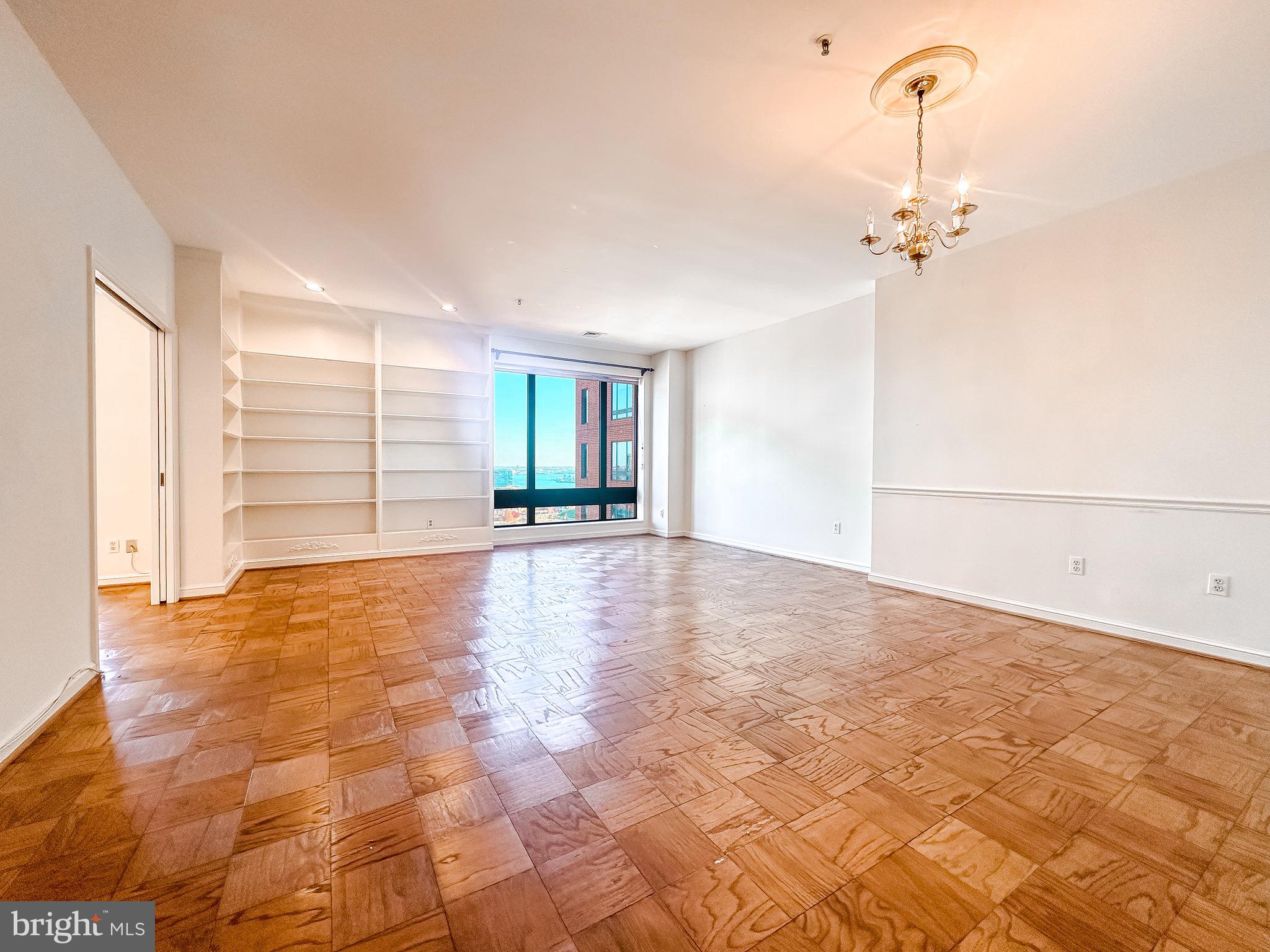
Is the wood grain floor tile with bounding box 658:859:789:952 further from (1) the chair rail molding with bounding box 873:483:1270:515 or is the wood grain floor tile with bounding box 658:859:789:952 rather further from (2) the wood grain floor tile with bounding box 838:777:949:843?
(1) the chair rail molding with bounding box 873:483:1270:515

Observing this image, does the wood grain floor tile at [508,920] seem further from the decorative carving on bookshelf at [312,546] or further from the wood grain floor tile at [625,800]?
the decorative carving on bookshelf at [312,546]

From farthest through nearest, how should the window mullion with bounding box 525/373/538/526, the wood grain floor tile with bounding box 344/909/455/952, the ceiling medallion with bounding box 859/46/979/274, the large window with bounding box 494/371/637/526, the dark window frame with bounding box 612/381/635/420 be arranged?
1. the dark window frame with bounding box 612/381/635/420
2. the window mullion with bounding box 525/373/538/526
3. the large window with bounding box 494/371/637/526
4. the ceiling medallion with bounding box 859/46/979/274
5. the wood grain floor tile with bounding box 344/909/455/952

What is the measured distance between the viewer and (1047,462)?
3.35 metres

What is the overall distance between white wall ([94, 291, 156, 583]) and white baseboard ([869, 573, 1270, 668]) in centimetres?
622

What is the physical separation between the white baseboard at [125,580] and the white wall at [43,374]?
2.27 meters

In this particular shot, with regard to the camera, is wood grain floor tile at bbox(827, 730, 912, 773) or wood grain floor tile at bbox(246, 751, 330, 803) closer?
wood grain floor tile at bbox(246, 751, 330, 803)

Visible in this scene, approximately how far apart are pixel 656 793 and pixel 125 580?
487cm

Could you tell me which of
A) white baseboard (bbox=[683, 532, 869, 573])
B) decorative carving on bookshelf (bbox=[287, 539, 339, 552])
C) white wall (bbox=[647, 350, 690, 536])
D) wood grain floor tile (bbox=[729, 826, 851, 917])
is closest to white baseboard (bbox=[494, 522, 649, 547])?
white wall (bbox=[647, 350, 690, 536])

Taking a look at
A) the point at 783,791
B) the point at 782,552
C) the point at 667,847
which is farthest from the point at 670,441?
the point at 667,847

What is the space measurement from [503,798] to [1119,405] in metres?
3.90

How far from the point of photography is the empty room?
50.6 inches

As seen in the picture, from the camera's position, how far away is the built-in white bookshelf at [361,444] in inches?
194

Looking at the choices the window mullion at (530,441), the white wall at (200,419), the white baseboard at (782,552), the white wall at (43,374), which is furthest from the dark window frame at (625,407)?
the white wall at (43,374)

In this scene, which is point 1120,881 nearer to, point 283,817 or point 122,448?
point 283,817
